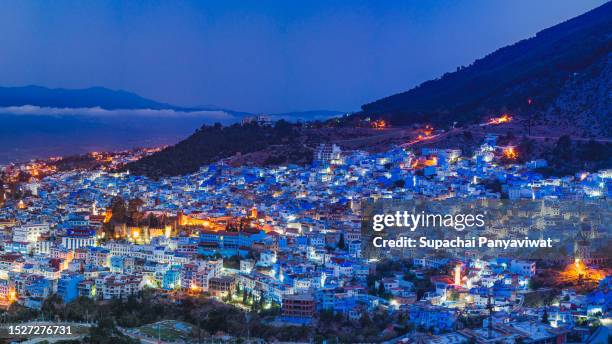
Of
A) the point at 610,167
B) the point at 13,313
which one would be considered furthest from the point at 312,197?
the point at 13,313

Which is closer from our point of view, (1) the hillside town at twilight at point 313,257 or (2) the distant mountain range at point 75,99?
(1) the hillside town at twilight at point 313,257

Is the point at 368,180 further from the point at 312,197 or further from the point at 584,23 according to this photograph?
the point at 584,23

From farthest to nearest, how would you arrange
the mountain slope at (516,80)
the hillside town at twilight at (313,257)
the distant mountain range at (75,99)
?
the distant mountain range at (75,99) < the mountain slope at (516,80) < the hillside town at twilight at (313,257)

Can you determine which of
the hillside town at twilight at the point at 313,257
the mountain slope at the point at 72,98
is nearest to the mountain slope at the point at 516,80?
the hillside town at twilight at the point at 313,257

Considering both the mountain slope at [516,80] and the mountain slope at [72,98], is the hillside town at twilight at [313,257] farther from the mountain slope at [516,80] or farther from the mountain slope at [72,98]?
the mountain slope at [72,98]

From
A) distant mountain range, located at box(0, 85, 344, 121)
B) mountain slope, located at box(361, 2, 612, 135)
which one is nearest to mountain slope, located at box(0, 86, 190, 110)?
distant mountain range, located at box(0, 85, 344, 121)

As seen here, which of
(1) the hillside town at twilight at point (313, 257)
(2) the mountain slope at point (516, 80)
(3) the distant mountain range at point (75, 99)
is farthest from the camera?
(3) the distant mountain range at point (75, 99)

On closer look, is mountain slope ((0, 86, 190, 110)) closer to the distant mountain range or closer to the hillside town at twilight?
the distant mountain range
